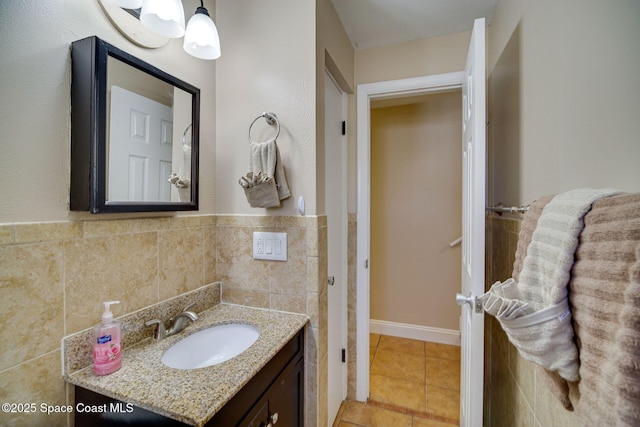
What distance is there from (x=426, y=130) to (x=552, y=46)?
1.66 meters

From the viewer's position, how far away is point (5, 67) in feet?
2.13

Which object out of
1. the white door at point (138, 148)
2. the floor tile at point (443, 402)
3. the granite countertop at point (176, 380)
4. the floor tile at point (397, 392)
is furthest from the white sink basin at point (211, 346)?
the floor tile at point (443, 402)

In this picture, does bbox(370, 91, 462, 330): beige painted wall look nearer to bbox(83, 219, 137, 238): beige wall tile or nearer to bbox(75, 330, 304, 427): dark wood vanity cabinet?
bbox(75, 330, 304, 427): dark wood vanity cabinet

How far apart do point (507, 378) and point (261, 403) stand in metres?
1.07

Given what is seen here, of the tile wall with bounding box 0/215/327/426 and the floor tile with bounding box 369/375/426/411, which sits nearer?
the tile wall with bounding box 0/215/327/426

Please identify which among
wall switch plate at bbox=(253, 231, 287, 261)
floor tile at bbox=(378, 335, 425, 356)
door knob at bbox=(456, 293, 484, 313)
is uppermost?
wall switch plate at bbox=(253, 231, 287, 261)

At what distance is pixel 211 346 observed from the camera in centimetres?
106

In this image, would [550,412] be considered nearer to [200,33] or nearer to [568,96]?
[568,96]

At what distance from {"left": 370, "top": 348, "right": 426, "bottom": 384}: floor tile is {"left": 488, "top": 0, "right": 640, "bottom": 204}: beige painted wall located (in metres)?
1.49

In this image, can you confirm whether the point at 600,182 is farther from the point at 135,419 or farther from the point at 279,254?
the point at 135,419

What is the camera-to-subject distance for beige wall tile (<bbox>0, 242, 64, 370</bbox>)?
2.10 ft

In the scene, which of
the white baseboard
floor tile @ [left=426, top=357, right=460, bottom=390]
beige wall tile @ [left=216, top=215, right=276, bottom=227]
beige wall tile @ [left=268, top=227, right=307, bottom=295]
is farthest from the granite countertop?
the white baseboard

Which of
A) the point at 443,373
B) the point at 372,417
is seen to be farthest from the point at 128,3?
the point at 443,373

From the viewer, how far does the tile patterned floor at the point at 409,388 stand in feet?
5.32
